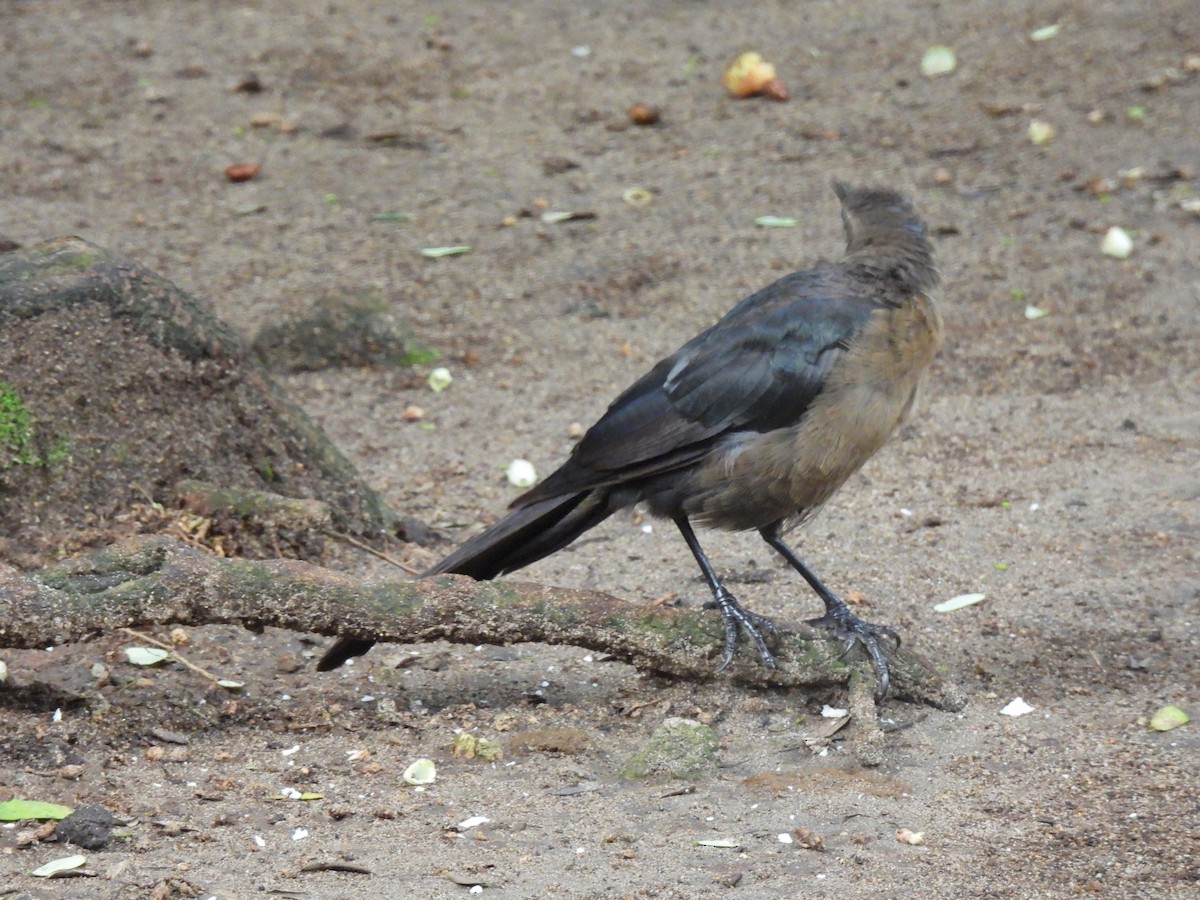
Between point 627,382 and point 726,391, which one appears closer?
point 726,391

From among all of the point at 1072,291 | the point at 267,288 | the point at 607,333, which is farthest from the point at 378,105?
the point at 1072,291

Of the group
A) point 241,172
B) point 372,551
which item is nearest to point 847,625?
point 372,551

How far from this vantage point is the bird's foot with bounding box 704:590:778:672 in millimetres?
4320

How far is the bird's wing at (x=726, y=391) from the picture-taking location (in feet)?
14.9

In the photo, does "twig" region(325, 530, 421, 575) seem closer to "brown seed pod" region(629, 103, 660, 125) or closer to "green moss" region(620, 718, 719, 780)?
"green moss" region(620, 718, 719, 780)

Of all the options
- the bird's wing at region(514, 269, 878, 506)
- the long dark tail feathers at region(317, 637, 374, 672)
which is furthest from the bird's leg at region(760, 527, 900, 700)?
the long dark tail feathers at region(317, 637, 374, 672)

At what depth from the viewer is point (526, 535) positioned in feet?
15.4

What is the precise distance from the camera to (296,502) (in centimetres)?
498

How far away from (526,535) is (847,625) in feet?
3.36

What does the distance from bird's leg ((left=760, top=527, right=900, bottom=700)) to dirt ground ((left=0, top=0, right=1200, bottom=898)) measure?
0.14m

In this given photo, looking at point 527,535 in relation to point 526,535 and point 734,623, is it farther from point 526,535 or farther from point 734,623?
point 734,623

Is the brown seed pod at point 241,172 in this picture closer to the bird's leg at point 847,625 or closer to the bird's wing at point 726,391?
the bird's wing at point 726,391

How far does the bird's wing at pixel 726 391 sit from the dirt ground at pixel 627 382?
641 millimetres

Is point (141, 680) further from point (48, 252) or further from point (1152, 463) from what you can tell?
point (1152, 463)
